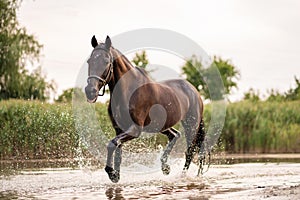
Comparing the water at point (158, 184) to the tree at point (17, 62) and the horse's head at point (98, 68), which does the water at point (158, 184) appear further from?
the tree at point (17, 62)

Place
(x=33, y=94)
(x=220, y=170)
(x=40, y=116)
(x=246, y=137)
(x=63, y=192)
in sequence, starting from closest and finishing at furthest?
(x=63, y=192) < (x=220, y=170) < (x=40, y=116) < (x=246, y=137) < (x=33, y=94)

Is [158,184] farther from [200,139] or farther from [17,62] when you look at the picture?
[17,62]

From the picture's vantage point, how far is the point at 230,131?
19938 mm

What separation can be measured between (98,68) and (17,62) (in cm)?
2376

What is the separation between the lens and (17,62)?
31031mm

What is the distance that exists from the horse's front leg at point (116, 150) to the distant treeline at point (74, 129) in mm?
7188

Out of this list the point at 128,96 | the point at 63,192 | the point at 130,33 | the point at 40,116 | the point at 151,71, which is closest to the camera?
the point at 63,192

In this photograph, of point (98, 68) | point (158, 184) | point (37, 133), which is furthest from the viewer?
point (37, 133)

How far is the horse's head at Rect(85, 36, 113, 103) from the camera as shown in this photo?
7.98 m

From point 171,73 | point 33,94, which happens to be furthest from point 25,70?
point 171,73

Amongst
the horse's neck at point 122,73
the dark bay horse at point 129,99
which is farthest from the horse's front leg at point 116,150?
the horse's neck at point 122,73

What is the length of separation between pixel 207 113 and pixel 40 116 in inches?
231

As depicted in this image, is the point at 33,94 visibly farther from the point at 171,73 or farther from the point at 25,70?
the point at 171,73

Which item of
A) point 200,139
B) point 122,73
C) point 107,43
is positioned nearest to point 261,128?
point 200,139
